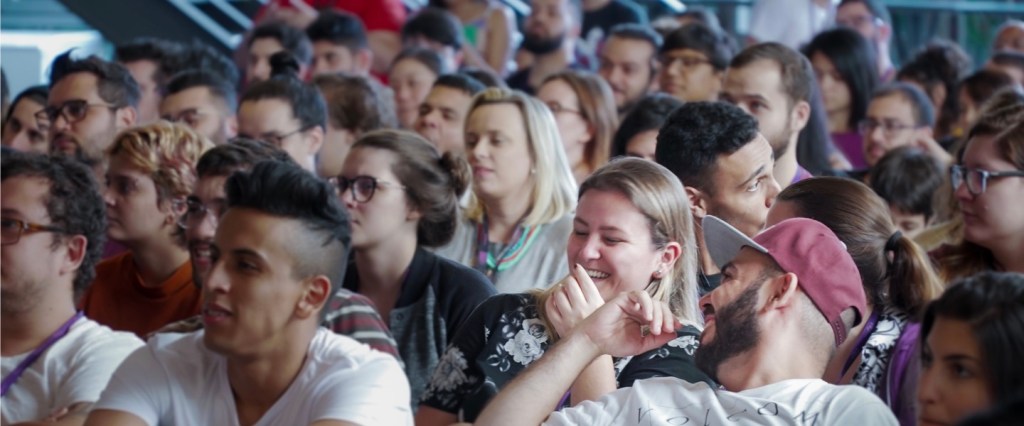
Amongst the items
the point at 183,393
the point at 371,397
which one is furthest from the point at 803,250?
the point at 183,393

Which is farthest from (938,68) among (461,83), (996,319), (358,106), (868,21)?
(996,319)

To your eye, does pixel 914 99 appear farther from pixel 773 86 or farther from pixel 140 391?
pixel 140 391

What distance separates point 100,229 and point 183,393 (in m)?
1.04

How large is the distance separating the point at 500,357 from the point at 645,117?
1.84m

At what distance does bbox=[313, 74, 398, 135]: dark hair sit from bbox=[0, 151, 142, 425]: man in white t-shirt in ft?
7.30

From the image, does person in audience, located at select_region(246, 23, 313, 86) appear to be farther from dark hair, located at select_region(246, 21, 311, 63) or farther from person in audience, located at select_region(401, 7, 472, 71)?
person in audience, located at select_region(401, 7, 472, 71)

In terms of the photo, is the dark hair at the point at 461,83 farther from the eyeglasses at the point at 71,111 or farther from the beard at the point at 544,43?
the beard at the point at 544,43

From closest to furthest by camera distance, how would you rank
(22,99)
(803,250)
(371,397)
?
(803,250) → (371,397) → (22,99)

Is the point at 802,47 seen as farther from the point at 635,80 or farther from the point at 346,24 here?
the point at 346,24

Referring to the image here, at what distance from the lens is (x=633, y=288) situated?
3379 mm

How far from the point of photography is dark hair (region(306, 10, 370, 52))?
8133 mm

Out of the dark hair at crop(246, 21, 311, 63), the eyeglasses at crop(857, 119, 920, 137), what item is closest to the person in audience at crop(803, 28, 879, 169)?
the eyeglasses at crop(857, 119, 920, 137)

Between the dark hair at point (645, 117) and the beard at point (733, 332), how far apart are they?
2.16 meters

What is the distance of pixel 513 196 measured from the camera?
17.2 feet
